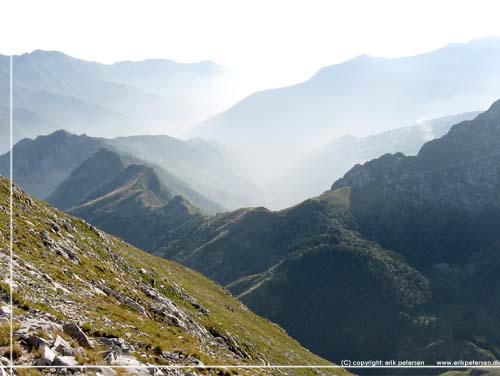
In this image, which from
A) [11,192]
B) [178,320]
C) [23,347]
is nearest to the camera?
[23,347]

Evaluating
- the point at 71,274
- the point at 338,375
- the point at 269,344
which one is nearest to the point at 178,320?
the point at 71,274

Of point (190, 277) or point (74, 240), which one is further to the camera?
point (190, 277)

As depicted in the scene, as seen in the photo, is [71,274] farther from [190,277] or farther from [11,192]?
[190,277]

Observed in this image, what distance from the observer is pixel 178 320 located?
4309 centimetres

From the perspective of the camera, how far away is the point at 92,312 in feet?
98.6

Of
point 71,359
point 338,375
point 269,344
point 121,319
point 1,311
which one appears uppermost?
point 1,311

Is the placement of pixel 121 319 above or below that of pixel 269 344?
above

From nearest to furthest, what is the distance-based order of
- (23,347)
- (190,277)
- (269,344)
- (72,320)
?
(23,347), (72,320), (269,344), (190,277)

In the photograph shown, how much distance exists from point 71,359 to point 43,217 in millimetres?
35482

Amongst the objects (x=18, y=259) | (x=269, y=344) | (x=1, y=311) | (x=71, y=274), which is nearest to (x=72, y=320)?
(x=1, y=311)

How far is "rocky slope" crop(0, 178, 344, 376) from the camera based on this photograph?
21688 millimetres

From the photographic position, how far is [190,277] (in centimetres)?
9844

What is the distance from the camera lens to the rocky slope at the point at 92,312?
71.2ft

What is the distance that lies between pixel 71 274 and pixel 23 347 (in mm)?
19515
